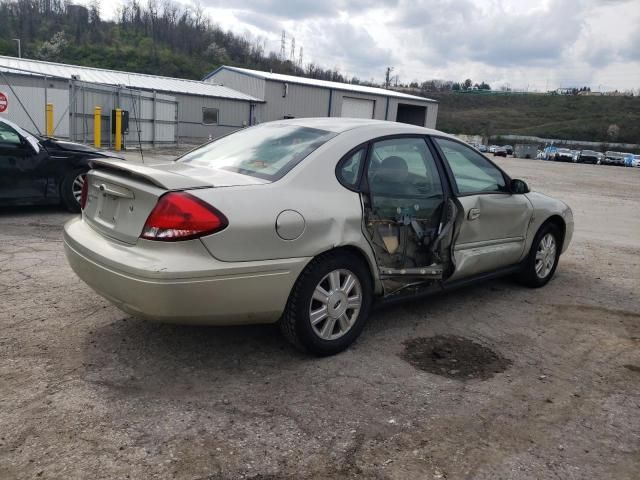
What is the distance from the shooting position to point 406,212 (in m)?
4.25

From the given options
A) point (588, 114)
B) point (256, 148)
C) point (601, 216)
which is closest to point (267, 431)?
point (256, 148)

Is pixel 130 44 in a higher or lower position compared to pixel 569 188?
higher

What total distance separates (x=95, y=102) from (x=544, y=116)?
10063 cm

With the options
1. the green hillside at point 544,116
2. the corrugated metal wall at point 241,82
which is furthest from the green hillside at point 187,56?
the corrugated metal wall at point 241,82

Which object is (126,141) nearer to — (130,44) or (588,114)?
(130,44)

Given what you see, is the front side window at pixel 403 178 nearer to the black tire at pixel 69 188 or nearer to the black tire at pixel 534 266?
the black tire at pixel 534 266

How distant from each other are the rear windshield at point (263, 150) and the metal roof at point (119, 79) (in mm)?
22272

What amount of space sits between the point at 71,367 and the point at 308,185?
6.02ft

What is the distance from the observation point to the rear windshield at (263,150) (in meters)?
3.77

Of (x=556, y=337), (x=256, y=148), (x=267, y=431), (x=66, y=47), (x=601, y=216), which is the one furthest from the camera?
(x=66, y=47)

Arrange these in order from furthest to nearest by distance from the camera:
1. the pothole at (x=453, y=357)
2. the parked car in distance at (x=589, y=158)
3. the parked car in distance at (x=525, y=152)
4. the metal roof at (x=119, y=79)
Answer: the parked car in distance at (x=525, y=152) → the parked car in distance at (x=589, y=158) → the metal roof at (x=119, y=79) → the pothole at (x=453, y=357)

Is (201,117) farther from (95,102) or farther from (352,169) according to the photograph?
(352,169)

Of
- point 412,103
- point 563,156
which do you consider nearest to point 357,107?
point 412,103

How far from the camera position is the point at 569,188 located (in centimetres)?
2003
